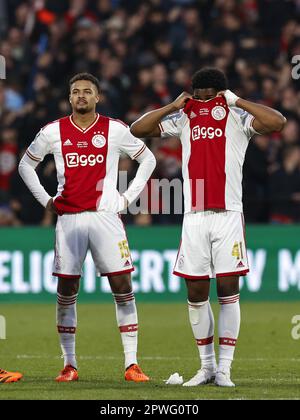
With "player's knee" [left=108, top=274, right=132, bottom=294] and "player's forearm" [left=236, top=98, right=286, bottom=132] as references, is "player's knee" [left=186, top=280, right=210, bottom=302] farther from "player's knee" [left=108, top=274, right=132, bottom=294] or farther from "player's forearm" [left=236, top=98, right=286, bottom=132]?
"player's forearm" [left=236, top=98, right=286, bottom=132]

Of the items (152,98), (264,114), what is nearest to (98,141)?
(264,114)

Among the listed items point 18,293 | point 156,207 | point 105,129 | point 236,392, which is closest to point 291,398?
point 236,392

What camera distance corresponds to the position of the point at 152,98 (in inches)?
740

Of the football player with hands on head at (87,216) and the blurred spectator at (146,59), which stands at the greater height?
the blurred spectator at (146,59)

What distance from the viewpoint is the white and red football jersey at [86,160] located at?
10062 millimetres

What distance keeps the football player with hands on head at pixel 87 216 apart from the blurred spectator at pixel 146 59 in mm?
6904

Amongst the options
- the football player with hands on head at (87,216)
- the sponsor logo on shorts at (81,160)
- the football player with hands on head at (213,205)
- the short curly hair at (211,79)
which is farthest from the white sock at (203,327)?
the short curly hair at (211,79)

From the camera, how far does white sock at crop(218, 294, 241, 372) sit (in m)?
9.59

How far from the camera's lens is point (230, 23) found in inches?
792

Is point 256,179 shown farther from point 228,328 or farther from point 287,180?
point 228,328

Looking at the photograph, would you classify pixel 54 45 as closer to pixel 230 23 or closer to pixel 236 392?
pixel 230 23

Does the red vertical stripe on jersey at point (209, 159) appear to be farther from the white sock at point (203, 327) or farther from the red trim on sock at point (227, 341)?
the red trim on sock at point (227, 341)

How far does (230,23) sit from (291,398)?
12310 mm

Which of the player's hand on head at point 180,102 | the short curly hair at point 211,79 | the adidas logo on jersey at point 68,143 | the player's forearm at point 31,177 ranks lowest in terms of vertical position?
the player's forearm at point 31,177
